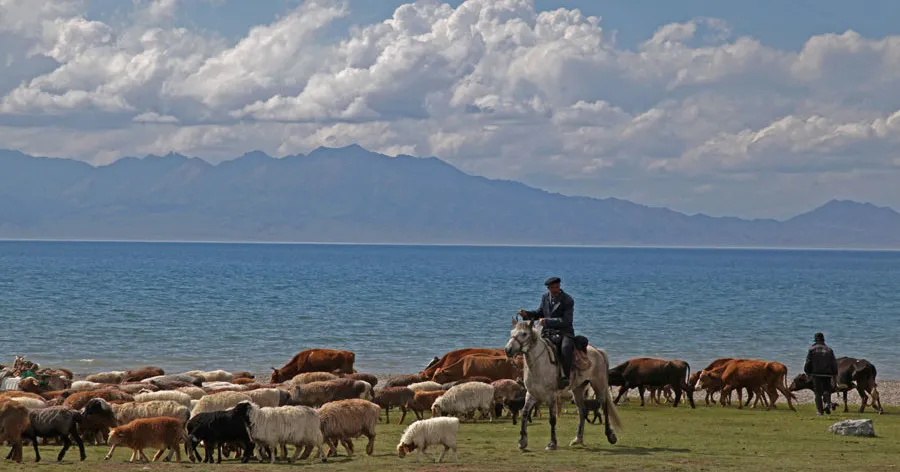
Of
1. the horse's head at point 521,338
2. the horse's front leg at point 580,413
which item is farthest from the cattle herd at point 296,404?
the horse's head at point 521,338

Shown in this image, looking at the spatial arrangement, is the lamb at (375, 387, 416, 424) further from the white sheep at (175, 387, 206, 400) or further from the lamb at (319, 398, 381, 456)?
the lamb at (319, 398, 381, 456)

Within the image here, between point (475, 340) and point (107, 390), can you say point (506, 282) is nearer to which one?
point (475, 340)

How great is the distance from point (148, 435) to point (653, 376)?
16046mm

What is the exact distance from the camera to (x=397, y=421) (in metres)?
26.2

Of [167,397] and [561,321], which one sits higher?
[561,321]

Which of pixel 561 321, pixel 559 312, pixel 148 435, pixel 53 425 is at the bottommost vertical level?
pixel 148 435

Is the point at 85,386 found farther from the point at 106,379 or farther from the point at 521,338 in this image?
the point at 521,338

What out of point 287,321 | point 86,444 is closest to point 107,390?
point 86,444

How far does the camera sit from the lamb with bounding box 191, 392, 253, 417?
856 inches

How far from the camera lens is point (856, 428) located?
73.9ft

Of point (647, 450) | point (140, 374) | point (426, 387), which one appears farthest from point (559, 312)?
point (140, 374)

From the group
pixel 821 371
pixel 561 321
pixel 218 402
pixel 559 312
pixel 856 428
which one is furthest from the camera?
pixel 821 371

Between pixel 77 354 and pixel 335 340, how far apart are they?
14690 millimetres

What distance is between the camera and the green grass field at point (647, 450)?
58.0 feet
